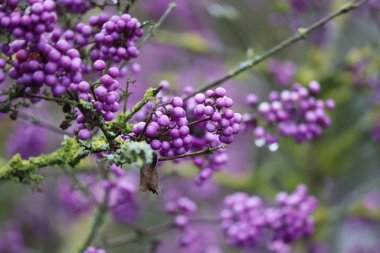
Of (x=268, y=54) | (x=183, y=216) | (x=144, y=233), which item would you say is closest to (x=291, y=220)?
(x=183, y=216)

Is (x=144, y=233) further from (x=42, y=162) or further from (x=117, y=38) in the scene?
(x=117, y=38)

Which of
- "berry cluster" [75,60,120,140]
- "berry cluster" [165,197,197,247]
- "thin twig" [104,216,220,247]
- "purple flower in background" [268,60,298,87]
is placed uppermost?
"purple flower in background" [268,60,298,87]

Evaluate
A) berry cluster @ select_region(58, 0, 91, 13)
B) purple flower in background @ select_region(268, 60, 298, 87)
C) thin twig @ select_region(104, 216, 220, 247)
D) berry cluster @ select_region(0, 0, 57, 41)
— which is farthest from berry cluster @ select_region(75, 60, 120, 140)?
purple flower in background @ select_region(268, 60, 298, 87)

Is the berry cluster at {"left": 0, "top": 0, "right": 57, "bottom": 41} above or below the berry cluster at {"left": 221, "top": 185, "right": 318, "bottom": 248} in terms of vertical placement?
below

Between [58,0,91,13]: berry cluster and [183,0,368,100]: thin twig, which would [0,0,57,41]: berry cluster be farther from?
[183,0,368,100]: thin twig

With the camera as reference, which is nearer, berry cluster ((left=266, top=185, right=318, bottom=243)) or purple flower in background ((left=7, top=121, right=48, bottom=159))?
berry cluster ((left=266, top=185, right=318, bottom=243))

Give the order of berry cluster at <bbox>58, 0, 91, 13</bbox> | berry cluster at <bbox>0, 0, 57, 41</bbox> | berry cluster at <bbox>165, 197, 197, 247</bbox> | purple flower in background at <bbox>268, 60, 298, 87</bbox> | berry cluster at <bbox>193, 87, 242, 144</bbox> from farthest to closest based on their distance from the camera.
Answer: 1. purple flower in background at <bbox>268, 60, 298, 87</bbox>
2. berry cluster at <bbox>165, 197, 197, 247</bbox>
3. berry cluster at <bbox>58, 0, 91, 13</bbox>
4. berry cluster at <bbox>193, 87, 242, 144</bbox>
5. berry cluster at <bbox>0, 0, 57, 41</bbox>
